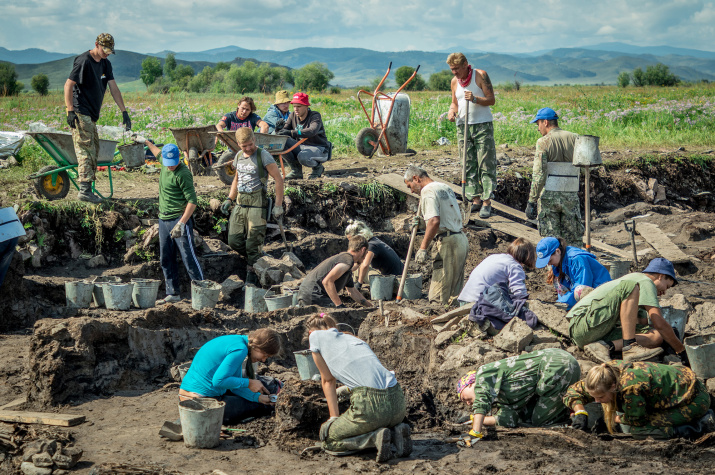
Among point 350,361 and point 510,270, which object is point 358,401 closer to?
point 350,361

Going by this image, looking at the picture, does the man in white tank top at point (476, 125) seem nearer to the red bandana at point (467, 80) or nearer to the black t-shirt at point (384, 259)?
the red bandana at point (467, 80)

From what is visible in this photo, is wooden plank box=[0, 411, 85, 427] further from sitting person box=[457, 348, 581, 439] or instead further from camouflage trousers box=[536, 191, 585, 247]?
camouflage trousers box=[536, 191, 585, 247]

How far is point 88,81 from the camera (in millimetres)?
8023

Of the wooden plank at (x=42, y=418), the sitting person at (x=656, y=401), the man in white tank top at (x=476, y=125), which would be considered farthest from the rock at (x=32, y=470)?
the man in white tank top at (x=476, y=125)

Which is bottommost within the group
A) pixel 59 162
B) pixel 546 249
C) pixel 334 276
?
pixel 334 276

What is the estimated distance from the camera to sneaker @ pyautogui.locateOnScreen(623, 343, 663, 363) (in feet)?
16.5

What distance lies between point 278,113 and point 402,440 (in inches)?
270

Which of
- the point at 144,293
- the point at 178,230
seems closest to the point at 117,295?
the point at 144,293

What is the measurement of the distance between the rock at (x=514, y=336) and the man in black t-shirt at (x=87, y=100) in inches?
218

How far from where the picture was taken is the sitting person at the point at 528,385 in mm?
4660

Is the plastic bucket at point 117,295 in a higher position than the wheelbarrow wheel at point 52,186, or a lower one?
lower

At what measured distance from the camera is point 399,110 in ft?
41.0

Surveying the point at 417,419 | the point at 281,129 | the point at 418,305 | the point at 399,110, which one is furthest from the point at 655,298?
the point at 399,110

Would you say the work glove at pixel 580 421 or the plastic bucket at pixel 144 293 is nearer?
the work glove at pixel 580 421
